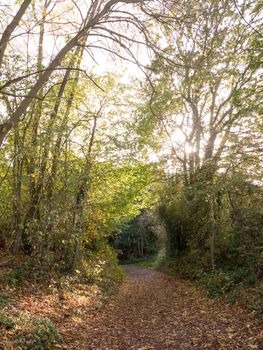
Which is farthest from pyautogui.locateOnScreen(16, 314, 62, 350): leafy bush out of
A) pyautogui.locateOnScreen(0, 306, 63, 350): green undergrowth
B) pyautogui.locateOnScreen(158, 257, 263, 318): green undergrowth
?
pyautogui.locateOnScreen(158, 257, 263, 318): green undergrowth

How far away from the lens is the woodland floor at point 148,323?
5.24m

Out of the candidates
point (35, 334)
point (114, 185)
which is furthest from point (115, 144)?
point (35, 334)

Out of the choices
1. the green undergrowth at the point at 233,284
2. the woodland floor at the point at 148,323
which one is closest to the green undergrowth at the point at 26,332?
the woodland floor at the point at 148,323

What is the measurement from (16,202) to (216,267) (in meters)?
6.82

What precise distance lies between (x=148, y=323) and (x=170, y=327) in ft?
2.23

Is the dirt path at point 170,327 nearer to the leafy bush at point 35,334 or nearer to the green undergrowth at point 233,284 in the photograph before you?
the green undergrowth at point 233,284

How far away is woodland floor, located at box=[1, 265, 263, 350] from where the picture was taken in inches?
206

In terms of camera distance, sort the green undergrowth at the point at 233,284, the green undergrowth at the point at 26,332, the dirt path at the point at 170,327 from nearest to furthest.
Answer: the green undergrowth at the point at 26,332 < the dirt path at the point at 170,327 < the green undergrowth at the point at 233,284

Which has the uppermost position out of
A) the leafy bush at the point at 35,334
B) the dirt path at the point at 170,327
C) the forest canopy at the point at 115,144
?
the forest canopy at the point at 115,144

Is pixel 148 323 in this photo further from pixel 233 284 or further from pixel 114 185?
pixel 114 185

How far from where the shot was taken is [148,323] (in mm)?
6910

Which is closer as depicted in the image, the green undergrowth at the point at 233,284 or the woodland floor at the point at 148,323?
the woodland floor at the point at 148,323

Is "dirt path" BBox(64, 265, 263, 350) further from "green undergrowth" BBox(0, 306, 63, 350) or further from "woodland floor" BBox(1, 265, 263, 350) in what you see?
"green undergrowth" BBox(0, 306, 63, 350)

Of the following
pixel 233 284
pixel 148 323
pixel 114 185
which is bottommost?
pixel 148 323
